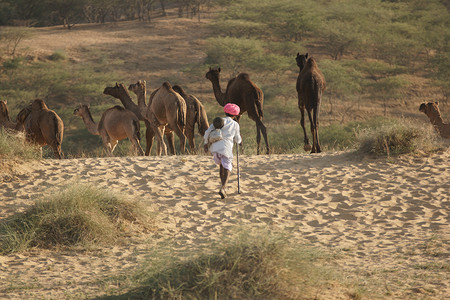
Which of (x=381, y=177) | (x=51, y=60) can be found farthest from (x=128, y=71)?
(x=381, y=177)

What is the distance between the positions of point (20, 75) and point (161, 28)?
1242 cm

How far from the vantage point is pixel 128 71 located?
3056 centimetres

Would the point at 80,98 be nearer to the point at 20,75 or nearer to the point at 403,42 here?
the point at 20,75

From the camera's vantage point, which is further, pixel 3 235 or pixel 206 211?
pixel 206 211

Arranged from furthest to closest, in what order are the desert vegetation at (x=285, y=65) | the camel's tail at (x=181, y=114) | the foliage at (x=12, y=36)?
1. the foliage at (x=12, y=36)
2. the desert vegetation at (x=285, y=65)
3. the camel's tail at (x=181, y=114)

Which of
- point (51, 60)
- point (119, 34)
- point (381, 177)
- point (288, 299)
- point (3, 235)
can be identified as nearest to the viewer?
point (288, 299)

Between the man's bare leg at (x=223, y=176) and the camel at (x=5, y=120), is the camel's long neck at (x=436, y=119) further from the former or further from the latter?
the camel at (x=5, y=120)

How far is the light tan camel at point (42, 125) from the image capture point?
33.0 feet

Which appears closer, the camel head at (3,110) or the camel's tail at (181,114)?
the camel's tail at (181,114)

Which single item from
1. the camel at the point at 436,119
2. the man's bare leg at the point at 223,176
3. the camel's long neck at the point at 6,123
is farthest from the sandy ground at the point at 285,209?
the camel's long neck at the point at 6,123

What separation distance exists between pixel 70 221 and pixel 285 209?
103 inches

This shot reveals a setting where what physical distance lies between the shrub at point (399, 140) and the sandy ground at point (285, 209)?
0.23m

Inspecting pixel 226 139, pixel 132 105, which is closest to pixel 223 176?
pixel 226 139

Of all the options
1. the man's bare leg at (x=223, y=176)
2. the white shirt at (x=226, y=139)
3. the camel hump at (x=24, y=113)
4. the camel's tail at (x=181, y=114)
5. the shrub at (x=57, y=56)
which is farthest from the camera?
the shrub at (x=57, y=56)
